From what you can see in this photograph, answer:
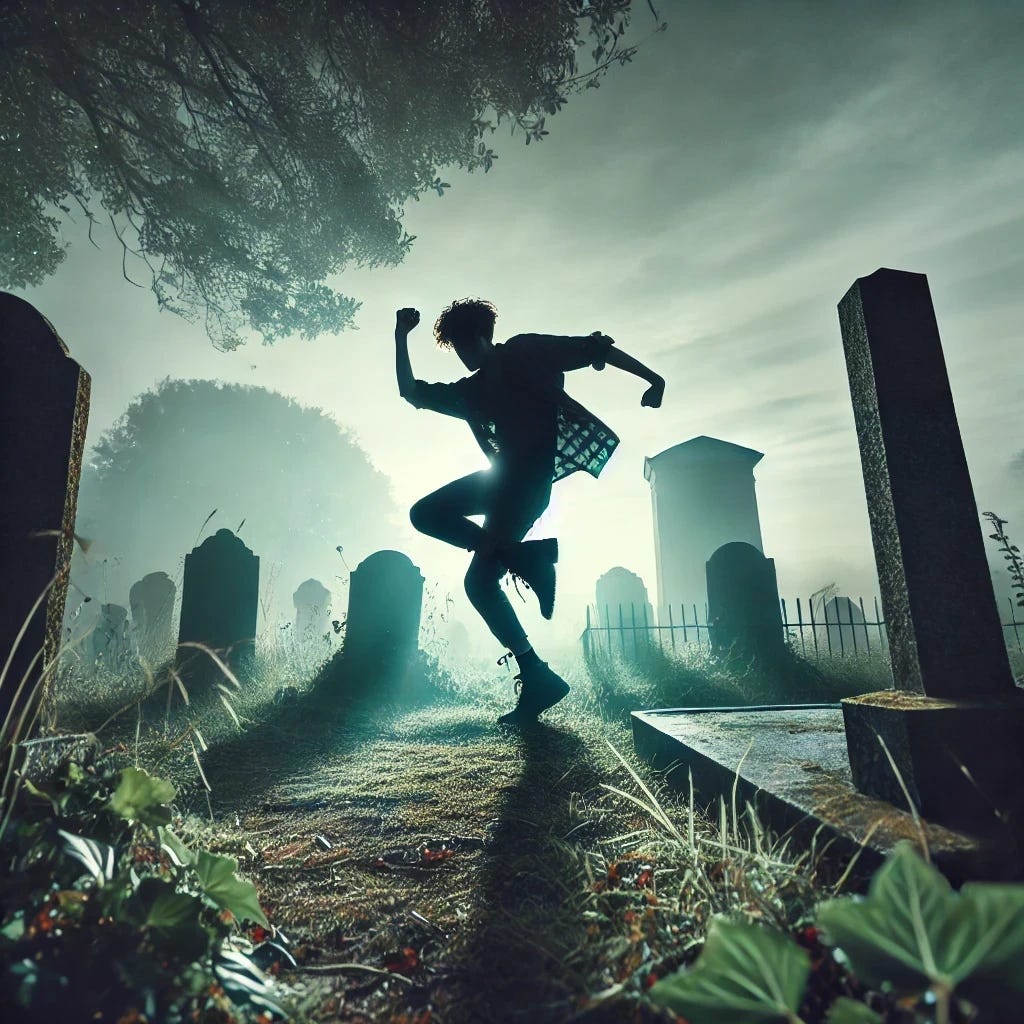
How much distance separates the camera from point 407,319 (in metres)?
3.51

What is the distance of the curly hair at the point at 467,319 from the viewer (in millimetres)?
3605

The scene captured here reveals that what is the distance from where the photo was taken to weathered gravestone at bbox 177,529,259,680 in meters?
6.43

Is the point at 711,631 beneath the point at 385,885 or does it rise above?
above

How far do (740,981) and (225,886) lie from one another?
34.1 inches

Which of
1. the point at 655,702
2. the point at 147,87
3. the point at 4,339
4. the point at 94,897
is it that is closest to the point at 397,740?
the point at 655,702

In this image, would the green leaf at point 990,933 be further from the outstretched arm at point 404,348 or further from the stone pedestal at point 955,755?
the outstretched arm at point 404,348

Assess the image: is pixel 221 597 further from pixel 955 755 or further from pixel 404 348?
pixel 955 755

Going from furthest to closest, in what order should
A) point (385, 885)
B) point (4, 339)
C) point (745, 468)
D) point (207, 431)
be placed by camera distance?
1. point (207, 431)
2. point (745, 468)
3. point (4, 339)
4. point (385, 885)

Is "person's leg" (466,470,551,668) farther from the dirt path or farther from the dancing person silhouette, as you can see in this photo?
the dirt path

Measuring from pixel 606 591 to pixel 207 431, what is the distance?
118ft

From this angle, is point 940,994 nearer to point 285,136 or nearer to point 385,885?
point 385,885

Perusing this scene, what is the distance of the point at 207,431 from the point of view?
41.2 m

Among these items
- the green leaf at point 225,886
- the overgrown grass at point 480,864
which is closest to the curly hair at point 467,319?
the overgrown grass at point 480,864

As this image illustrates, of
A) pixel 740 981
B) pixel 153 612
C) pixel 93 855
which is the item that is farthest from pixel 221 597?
Result: pixel 740 981
